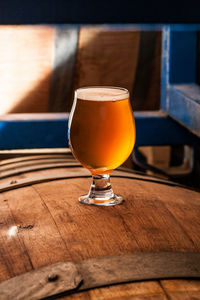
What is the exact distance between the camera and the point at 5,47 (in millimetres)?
2232

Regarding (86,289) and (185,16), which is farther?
(185,16)

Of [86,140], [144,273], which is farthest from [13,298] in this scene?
[86,140]

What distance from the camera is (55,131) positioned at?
1936mm

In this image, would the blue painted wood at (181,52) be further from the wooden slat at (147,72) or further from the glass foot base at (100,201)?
the glass foot base at (100,201)

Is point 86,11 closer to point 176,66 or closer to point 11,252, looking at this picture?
point 176,66

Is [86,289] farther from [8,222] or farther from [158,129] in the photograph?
[158,129]

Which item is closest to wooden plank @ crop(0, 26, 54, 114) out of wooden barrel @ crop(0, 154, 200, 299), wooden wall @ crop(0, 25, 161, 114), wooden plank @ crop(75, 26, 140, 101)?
wooden wall @ crop(0, 25, 161, 114)

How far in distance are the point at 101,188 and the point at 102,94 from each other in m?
0.22

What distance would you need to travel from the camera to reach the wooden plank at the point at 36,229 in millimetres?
840

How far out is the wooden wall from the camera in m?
2.23

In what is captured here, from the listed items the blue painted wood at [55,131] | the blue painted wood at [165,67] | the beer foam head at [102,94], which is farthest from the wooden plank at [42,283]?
the blue painted wood at [165,67]

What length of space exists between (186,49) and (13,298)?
160cm

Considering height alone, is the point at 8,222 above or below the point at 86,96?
below

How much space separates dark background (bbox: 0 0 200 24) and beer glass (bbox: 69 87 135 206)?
0.59 meters
